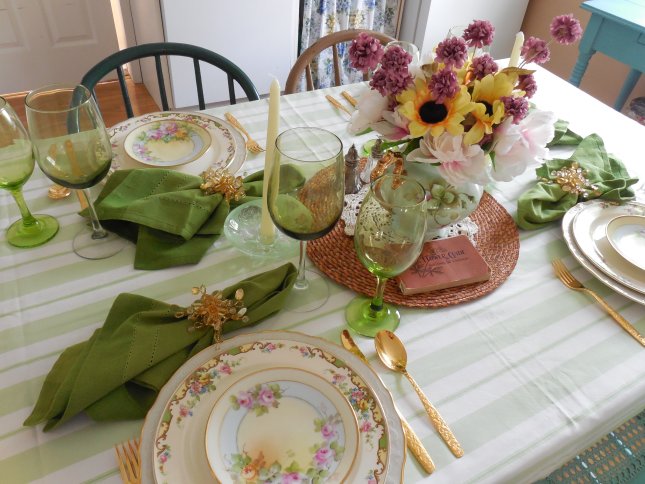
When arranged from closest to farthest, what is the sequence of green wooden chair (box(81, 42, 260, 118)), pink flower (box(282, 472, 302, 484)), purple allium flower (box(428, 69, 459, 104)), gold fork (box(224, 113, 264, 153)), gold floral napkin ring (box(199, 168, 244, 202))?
pink flower (box(282, 472, 302, 484))
purple allium flower (box(428, 69, 459, 104))
gold floral napkin ring (box(199, 168, 244, 202))
gold fork (box(224, 113, 264, 153))
green wooden chair (box(81, 42, 260, 118))

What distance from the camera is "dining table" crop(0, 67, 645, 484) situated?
567mm

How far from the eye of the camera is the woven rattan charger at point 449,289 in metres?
0.76

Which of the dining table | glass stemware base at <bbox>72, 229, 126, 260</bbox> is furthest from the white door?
glass stemware base at <bbox>72, 229, 126, 260</bbox>

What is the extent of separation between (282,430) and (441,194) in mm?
421

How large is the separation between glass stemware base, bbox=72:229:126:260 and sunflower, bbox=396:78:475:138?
484mm

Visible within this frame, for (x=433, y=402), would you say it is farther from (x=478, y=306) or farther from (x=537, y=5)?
(x=537, y=5)

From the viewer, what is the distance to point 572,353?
27.5 inches

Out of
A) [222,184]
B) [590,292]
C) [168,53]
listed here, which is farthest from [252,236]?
[168,53]

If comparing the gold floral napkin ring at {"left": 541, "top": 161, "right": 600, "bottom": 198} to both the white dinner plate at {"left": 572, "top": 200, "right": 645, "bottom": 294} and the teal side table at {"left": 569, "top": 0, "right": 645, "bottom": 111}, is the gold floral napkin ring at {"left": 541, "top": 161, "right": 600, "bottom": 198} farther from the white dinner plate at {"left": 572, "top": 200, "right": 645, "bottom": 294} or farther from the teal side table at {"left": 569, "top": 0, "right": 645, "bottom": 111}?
the teal side table at {"left": 569, "top": 0, "right": 645, "bottom": 111}

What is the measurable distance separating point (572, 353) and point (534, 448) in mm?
171

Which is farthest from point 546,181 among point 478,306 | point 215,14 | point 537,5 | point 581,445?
point 537,5

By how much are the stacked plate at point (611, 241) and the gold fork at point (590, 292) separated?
0.08 ft

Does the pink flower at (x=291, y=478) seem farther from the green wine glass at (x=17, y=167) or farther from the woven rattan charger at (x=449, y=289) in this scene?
the green wine glass at (x=17, y=167)

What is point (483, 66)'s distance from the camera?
67 cm
